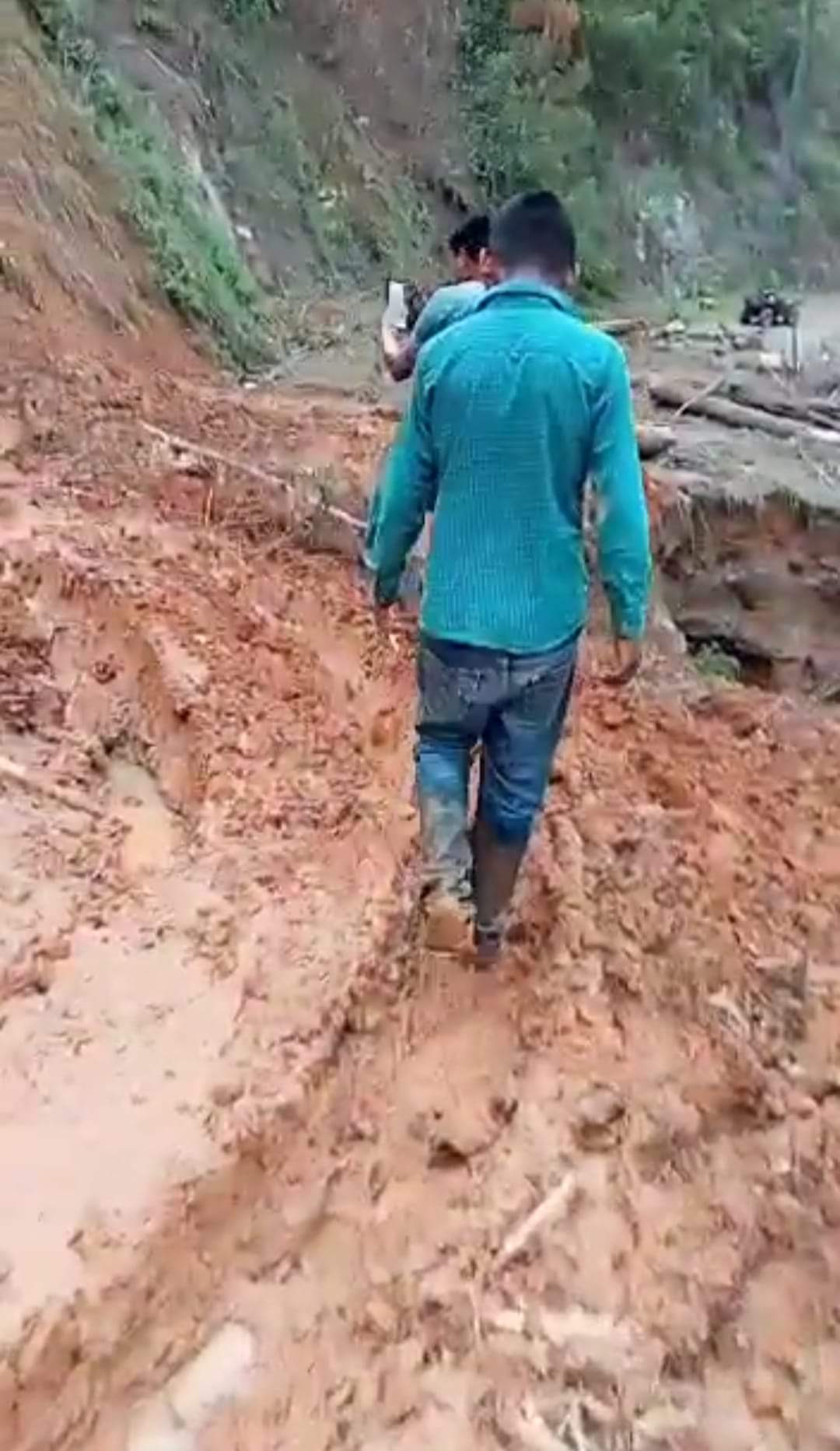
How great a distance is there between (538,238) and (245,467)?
3.85 meters

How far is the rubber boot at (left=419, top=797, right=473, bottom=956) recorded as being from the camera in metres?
4.10

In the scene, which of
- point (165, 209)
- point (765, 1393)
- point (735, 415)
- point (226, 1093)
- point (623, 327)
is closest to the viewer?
point (765, 1393)

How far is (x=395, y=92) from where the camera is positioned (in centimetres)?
1967

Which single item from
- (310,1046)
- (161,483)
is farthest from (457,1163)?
(161,483)

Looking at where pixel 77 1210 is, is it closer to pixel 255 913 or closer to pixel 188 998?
pixel 188 998

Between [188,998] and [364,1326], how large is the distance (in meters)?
0.95

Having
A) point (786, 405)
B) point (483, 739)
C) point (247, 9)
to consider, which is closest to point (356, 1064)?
point (483, 739)

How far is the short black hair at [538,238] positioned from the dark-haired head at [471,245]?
4.27ft

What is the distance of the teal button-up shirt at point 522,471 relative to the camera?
3713 mm

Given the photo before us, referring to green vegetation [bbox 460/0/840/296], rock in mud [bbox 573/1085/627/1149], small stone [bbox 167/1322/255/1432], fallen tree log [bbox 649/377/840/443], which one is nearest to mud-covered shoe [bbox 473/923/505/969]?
rock in mud [bbox 573/1085/627/1149]

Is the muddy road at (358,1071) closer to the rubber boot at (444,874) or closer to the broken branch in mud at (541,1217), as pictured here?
the broken branch in mud at (541,1217)

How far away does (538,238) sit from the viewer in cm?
379

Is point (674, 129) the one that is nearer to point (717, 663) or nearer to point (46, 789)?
point (717, 663)

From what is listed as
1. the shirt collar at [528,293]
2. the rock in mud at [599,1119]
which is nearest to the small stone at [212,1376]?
the rock in mud at [599,1119]
